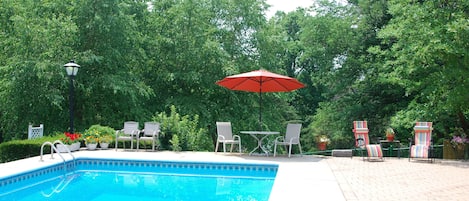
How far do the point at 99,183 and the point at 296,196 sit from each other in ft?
12.7

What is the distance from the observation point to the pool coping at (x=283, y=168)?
550 cm

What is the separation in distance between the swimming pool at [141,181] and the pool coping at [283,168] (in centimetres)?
14

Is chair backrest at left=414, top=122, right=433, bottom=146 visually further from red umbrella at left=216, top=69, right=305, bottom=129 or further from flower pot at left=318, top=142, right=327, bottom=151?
flower pot at left=318, top=142, right=327, bottom=151

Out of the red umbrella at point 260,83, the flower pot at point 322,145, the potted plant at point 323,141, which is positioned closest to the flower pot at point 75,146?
the red umbrella at point 260,83

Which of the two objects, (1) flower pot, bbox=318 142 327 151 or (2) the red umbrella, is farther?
(1) flower pot, bbox=318 142 327 151

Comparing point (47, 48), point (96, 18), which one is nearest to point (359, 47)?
point (96, 18)

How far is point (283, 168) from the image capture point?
25.2 feet

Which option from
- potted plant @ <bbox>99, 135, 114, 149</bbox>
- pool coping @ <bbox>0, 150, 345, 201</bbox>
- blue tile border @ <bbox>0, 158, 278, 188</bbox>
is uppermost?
potted plant @ <bbox>99, 135, 114, 149</bbox>

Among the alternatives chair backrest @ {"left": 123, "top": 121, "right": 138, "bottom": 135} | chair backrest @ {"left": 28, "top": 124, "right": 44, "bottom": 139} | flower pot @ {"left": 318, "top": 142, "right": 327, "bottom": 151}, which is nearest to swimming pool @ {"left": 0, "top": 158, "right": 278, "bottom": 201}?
chair backrest @ {"left": 123, "top": 121, "right": 138, "bottom": 135}

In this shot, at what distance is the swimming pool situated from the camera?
260 inches

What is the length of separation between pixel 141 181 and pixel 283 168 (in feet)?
8.41

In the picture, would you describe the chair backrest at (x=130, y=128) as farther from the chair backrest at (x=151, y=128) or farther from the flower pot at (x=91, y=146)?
the flower pot at (x=91, y=146)

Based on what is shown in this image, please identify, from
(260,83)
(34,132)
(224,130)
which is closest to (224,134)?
(224,130)

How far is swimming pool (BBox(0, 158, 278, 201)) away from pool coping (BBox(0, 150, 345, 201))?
0.14m
